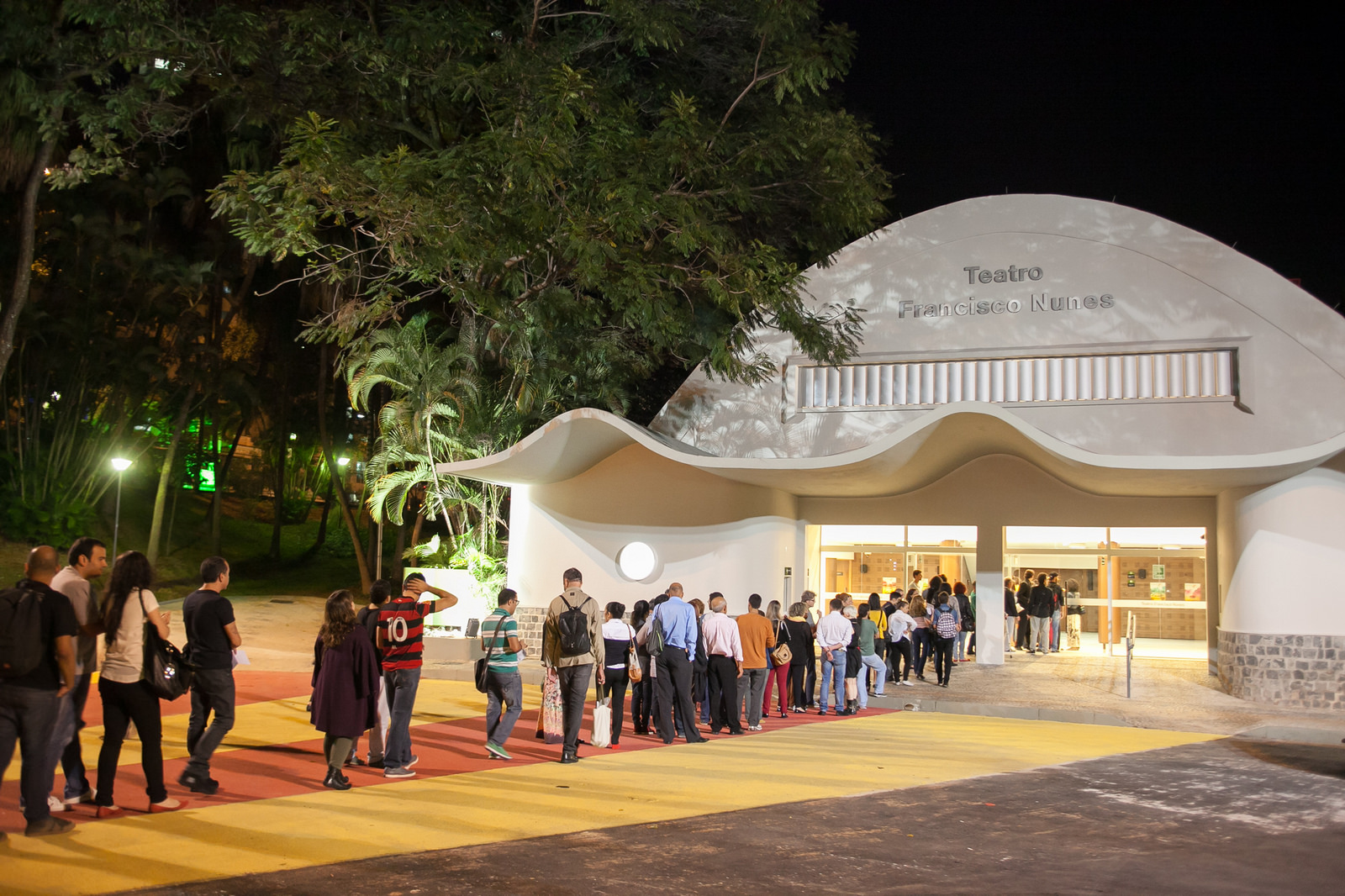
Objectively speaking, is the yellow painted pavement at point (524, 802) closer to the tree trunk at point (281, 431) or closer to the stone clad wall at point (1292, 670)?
the stone clad wall at point (1292, 670)

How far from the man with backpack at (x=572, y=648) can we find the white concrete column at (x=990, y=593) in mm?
10821

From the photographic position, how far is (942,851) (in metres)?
6.32

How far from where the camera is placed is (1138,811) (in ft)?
24.8

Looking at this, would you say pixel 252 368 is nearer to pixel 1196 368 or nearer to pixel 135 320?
pixel 135 320

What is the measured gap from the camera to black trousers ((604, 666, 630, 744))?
421 inches

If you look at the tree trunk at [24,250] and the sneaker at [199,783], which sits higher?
the tree trunk at [24,250]

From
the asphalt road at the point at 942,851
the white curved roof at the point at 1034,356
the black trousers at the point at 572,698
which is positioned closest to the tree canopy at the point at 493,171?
the white curved roof at the point at 1034,356

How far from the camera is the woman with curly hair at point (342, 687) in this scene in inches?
304

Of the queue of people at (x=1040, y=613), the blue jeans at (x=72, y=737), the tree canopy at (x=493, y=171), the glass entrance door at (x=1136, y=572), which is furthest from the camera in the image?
the queue of people at (x=1040, y=613)

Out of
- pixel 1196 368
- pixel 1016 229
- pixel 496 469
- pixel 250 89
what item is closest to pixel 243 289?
pixel 250 89

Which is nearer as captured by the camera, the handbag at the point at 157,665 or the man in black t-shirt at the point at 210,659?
the handbag at the point at 157,665

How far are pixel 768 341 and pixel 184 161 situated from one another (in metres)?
18.0

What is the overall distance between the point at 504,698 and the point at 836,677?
582 centimetres

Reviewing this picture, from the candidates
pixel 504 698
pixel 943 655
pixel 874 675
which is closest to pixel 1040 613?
pixel 943 655
